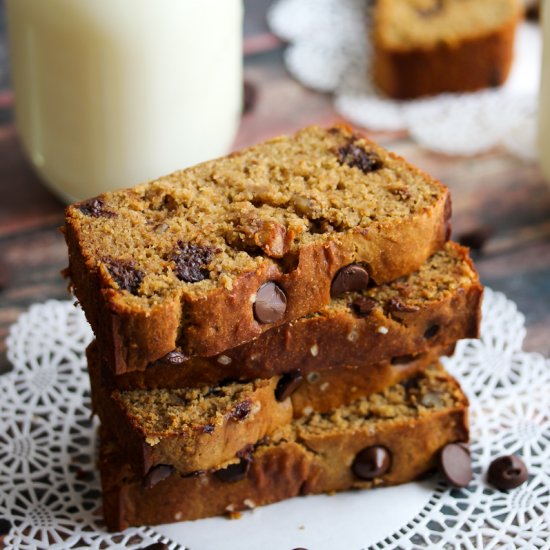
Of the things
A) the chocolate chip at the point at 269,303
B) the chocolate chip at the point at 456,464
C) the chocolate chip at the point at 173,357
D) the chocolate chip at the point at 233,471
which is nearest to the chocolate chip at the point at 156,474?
the chocolate chip at the point at 233,471

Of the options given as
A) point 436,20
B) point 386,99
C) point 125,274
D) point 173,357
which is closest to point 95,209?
point 125,274

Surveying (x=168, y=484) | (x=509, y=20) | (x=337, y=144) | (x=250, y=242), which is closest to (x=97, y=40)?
(x=337, y=144)

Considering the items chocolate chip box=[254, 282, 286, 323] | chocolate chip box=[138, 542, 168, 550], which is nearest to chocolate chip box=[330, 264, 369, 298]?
chocolate chip box=[254, 282, 286, 323]

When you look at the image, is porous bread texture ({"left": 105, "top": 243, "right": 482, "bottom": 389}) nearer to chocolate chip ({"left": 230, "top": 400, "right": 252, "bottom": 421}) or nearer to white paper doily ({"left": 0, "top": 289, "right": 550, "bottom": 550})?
→ chocolate chip ({"left": 230, "top": 400, "right": 252, "bottom": 421})

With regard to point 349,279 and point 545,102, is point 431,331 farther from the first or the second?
point 545,102

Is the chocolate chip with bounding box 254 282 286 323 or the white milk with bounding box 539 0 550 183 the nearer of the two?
the chocolate chip with bounding box 254 282 286 323

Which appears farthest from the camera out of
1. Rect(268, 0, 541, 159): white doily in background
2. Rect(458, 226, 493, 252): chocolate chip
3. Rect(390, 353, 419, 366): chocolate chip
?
Answer: Rect(268, 0, 541, 159): white doily in background

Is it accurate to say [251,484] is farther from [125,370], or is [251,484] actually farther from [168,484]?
[125,370]
